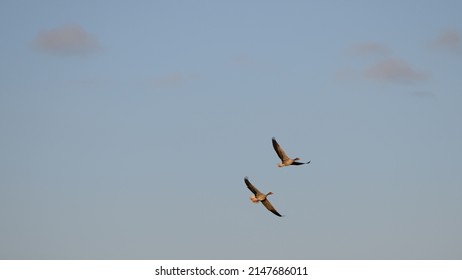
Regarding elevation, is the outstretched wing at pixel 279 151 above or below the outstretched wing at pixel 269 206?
above

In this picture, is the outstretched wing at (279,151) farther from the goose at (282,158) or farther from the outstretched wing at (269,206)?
the outstretched wing at (269,206)

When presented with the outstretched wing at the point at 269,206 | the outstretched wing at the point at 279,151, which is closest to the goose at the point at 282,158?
the outstretched wing at the point at 279,151

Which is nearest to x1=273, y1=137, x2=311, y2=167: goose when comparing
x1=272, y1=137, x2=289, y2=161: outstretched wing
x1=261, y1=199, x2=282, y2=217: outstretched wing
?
x1=272, y1=137, x2=289, y2=161: outstretched wing

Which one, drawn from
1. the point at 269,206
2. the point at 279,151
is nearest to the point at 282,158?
the point at 279,151

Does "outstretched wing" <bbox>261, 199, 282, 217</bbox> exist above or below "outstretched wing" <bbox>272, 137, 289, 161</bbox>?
below

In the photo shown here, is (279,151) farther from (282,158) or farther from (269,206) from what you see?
(269,206)

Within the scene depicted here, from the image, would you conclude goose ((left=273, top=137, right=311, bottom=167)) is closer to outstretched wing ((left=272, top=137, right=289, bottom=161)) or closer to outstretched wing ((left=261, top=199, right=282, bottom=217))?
outstretched wing ((left=272, top=137, right=289, bottom=161))
